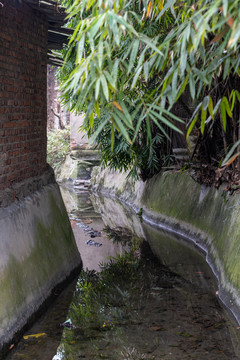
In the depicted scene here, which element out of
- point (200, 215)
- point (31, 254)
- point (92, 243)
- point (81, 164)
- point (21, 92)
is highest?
point (21, 92)

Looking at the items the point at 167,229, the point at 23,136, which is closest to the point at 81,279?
the point at 23,136

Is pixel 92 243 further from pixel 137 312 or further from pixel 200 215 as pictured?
pixel 137 312

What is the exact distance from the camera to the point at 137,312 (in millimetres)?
5762

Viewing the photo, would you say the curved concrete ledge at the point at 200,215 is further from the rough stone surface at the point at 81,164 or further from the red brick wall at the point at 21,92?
the rough stone surface at the point at 81,164

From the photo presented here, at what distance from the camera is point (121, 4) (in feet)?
12.9

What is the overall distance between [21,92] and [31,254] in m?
1.78

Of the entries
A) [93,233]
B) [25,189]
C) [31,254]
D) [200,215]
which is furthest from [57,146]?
[31,254]

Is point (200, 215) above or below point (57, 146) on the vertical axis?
above

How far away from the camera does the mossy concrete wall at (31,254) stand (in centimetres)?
493

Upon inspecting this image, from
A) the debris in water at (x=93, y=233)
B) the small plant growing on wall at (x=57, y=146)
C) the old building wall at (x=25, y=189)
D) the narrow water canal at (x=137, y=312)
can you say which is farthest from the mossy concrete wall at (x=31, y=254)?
the small plant growing on wall at (x=57, y=146)

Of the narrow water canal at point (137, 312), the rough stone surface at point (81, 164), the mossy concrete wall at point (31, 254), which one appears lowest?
the rough stone surface at point (81, 164)

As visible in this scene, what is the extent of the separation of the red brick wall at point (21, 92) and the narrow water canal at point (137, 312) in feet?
5.07

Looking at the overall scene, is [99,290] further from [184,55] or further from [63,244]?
[184,55]

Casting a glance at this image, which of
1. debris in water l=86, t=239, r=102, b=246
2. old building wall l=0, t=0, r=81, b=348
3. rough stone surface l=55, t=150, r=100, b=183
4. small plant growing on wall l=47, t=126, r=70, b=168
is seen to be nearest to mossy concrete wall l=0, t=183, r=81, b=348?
old building wall l=0, t=0, r=81, b=348
